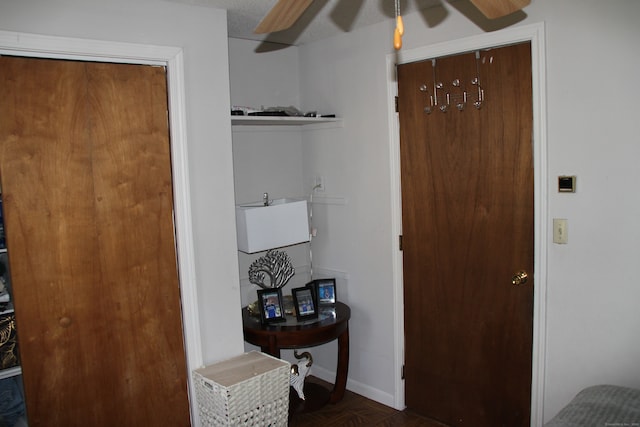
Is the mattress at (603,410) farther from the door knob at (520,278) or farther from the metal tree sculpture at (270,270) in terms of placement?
the metal tree sculpture at (270,270)

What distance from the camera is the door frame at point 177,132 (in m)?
2.35

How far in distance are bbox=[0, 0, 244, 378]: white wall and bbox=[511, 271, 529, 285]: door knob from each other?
1449 millimetres

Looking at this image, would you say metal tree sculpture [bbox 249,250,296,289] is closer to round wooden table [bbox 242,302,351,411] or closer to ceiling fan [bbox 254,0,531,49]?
round wooden table [bbox 242,302,351,411]

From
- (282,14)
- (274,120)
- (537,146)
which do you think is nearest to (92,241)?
(274,120)

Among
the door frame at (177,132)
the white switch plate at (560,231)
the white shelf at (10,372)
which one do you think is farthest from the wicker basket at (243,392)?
the white switch plate at (560,231)

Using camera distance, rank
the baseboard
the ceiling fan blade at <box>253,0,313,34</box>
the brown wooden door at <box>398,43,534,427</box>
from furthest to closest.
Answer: the baseboard < the brown wooden door at <box>398,43,534,427</box> < the ceiling fan blade at <box>253,0,313,34</box>

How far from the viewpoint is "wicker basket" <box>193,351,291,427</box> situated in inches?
101

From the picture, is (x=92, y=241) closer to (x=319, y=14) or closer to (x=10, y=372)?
(x=10, y=372)

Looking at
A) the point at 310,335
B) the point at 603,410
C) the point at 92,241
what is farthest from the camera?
the point at 310,335

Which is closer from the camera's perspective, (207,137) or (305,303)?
(207,137)

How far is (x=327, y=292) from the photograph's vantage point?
3424 mm

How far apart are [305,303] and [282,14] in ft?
6.35

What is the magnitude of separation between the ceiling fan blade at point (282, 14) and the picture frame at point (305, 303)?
69.2 inches

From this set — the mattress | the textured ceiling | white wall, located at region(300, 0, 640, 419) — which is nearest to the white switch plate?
white wall, located at region(300, 0, 640, 419)
